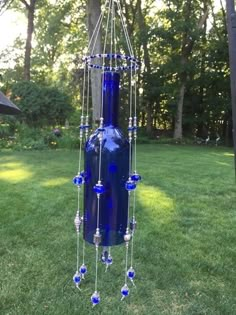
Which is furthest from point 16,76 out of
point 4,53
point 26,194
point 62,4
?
point 26,194

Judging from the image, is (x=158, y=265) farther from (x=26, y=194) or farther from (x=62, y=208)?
(x=26, y=194)

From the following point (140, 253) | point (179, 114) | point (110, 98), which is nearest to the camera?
point (110, 98)

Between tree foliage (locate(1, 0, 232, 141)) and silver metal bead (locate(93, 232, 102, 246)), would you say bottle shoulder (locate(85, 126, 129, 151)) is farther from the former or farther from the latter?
tree foliage (locate(1, 0, 232, 141))

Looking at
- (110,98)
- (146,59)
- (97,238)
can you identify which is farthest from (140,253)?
(146,59)

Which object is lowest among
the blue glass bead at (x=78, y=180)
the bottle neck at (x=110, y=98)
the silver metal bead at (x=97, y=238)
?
the silver metal bead at (x=97, y=238)

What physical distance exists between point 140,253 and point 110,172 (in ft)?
4.80

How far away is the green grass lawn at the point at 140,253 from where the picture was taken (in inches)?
105

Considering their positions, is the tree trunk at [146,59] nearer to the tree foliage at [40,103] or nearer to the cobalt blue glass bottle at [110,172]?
the tree foliage at [40,103]

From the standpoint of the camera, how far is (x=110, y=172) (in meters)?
2.31

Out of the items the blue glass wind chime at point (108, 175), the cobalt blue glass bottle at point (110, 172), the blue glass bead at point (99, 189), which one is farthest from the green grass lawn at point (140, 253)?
the blue glass bead at point (99, 189)

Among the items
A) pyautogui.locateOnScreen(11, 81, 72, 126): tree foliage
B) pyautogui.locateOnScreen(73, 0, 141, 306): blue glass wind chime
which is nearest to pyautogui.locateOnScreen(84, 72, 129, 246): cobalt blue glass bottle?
pyautogui.locateOnScreen(73, 0, 141, 306): blue glass wind chime

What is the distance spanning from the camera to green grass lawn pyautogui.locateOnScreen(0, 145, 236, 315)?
2.68m

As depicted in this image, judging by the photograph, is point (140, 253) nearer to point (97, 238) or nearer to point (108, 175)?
point (97, 238)

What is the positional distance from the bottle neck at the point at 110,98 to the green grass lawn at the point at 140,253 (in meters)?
1.26
